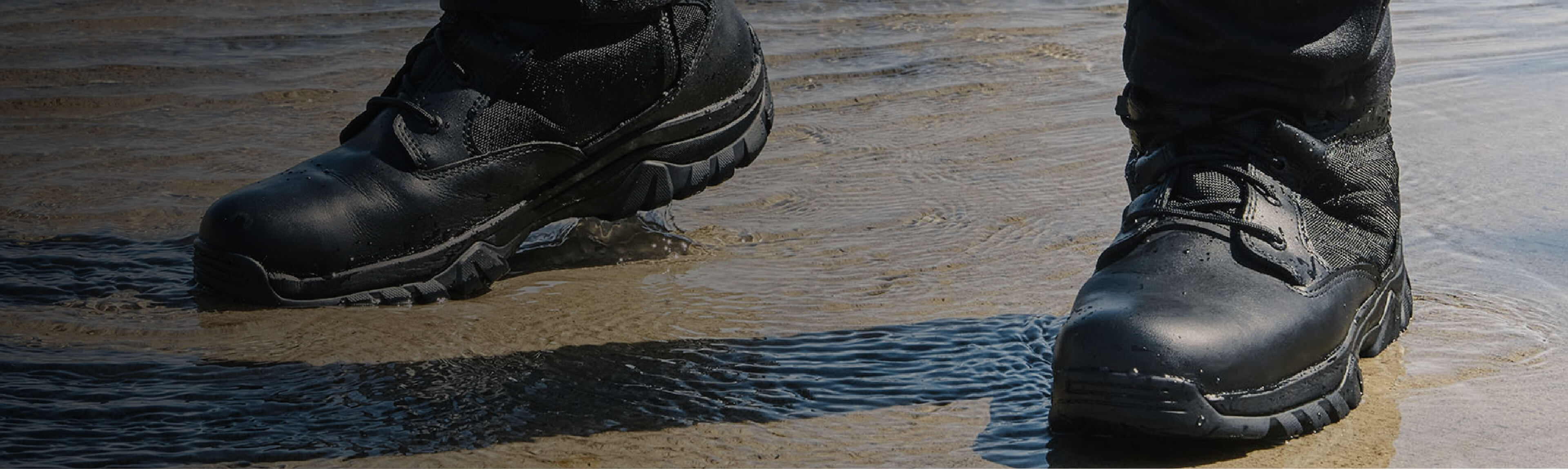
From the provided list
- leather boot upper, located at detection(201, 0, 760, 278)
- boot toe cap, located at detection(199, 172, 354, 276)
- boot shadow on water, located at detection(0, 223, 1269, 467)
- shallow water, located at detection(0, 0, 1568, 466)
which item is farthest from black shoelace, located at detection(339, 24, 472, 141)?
boot shadow on water, located at detection(0, 223, 1269, 467)

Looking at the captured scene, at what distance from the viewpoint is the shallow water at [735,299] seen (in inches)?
65.6

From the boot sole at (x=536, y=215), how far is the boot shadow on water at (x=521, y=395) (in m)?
0.14

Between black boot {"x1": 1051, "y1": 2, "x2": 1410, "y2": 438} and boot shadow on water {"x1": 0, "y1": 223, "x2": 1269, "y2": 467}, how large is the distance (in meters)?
0.08

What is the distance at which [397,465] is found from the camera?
1571 millimetres

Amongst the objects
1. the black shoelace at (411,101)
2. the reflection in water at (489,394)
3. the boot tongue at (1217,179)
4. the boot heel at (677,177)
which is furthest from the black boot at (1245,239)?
the black shoelace at (411,101)

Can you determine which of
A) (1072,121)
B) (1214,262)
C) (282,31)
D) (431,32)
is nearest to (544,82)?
(431,32)

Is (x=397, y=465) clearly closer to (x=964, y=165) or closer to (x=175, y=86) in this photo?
(x=964, y=165)

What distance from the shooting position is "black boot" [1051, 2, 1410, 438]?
1.58 meters

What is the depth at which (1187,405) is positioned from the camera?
1.55 metres

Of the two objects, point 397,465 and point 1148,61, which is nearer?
point 397,465

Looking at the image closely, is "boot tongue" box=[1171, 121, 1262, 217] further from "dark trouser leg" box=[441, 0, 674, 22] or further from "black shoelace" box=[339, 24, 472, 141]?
"black shoelace" box=[339, 24, 472, 141]

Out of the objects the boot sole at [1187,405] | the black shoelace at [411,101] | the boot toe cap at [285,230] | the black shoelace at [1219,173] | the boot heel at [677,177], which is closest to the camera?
the boot sole at [1187,405]

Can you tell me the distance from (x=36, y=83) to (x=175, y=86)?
1.10ft

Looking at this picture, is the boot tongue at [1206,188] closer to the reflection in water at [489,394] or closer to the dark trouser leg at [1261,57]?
the dark trouser leg at [1261,57]
